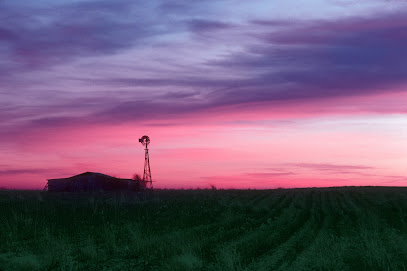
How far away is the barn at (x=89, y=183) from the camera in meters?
65.1

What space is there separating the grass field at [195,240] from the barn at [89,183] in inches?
1602

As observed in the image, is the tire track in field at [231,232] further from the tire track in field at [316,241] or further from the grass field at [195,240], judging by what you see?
the tire track in field at [316,241]

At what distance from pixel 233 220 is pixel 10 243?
9562 mm

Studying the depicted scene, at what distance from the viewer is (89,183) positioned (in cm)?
6525

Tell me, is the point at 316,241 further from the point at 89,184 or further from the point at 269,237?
the point at 89,184

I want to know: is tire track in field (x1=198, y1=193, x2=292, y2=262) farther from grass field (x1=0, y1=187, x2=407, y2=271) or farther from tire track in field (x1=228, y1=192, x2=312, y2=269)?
tire track in field (x1=228, y1=192, x2=312, y2=269)

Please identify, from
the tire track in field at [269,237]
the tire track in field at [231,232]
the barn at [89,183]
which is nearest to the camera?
the tire track in field at [269,237]

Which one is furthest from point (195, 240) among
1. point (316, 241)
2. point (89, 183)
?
point (89, 183)

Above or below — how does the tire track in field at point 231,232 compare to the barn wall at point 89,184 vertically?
below

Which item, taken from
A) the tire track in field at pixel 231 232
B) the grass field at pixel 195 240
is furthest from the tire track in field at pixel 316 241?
the tire track in field at pixel 231 232

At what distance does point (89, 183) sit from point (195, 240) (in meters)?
51.2

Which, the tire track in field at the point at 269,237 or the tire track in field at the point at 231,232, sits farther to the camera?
the tire track in field at the point at 231,232

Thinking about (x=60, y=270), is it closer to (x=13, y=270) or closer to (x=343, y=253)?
(x=13, y=270)

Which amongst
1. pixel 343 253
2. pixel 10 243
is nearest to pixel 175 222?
pixel 10 243
